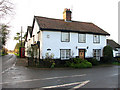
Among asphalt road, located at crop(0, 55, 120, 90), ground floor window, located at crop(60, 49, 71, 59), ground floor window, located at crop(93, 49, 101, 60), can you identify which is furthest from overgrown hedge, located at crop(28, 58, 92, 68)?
ground floor window, located at crop(93, 49, 101, 60)

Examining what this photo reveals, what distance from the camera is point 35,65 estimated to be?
621 inches

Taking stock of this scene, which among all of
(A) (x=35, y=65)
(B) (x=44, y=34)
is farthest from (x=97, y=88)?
(B) (x=44, y=34)

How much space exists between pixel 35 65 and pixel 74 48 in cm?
692

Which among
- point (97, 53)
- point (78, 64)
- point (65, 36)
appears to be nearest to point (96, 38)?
point (97, 53)

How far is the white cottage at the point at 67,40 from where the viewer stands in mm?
17094

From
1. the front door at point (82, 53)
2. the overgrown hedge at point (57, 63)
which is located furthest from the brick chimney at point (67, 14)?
the overgrown hedge at point (57, 63)

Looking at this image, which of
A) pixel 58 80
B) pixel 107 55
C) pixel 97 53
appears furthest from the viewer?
pixel 97 53

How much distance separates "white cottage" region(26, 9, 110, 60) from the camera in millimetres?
17094

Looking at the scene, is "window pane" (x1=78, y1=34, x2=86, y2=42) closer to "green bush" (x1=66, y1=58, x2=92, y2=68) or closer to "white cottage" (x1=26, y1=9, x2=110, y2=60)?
"white cottage" (x1=26, y1=9, x2=110, y2=60)

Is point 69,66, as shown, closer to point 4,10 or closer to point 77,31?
point 77,31

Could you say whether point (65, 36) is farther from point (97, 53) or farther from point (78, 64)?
point (97, 53)

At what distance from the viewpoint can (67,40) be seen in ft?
60.9

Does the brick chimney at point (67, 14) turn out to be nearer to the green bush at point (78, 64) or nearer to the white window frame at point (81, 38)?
the white window frame at point (81, 38)

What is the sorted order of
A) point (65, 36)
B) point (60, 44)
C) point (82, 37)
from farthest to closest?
point (82, 37)
point (65, 36)
point (60, 44)
